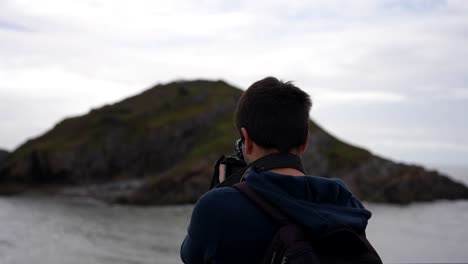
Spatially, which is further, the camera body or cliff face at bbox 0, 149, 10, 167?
cliff face at bbox 0, 149, 10, 167

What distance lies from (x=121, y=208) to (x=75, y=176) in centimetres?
1539

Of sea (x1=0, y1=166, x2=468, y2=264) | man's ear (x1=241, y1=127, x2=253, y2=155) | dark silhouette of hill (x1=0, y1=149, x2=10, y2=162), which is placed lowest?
dark silhouette of hill (x1=0, y1=149, x2=10, y2=162)

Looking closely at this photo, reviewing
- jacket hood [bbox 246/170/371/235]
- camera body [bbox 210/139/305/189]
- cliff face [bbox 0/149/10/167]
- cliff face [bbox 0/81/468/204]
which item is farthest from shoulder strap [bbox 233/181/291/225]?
cliff face [bbox 0/149/10/167]

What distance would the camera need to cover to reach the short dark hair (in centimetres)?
298

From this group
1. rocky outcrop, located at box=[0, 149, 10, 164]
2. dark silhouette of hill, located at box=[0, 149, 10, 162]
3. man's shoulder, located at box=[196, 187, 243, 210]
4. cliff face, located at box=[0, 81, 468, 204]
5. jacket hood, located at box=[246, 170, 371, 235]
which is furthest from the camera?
dark silhouette of hill, located at box=[0, 149, 10, 162]

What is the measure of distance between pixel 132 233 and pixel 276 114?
2713cm

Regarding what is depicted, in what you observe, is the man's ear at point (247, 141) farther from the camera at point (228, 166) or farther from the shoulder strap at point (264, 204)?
the shoulder strap at point (264, 204)

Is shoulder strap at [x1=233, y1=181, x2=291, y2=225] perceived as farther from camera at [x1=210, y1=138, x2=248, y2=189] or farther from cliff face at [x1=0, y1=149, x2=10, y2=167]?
cliff face at [x1=0, y1=149, x2=10, y2=167]

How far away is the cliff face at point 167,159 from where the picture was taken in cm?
5847

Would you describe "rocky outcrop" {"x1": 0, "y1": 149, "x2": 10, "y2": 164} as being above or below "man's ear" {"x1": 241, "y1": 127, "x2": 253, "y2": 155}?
below

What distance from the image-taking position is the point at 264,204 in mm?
2777

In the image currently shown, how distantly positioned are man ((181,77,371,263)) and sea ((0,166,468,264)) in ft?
43.8

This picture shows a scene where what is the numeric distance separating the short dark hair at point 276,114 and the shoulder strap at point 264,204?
31 cm

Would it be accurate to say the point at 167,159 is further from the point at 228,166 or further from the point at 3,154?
the point at 228,166
